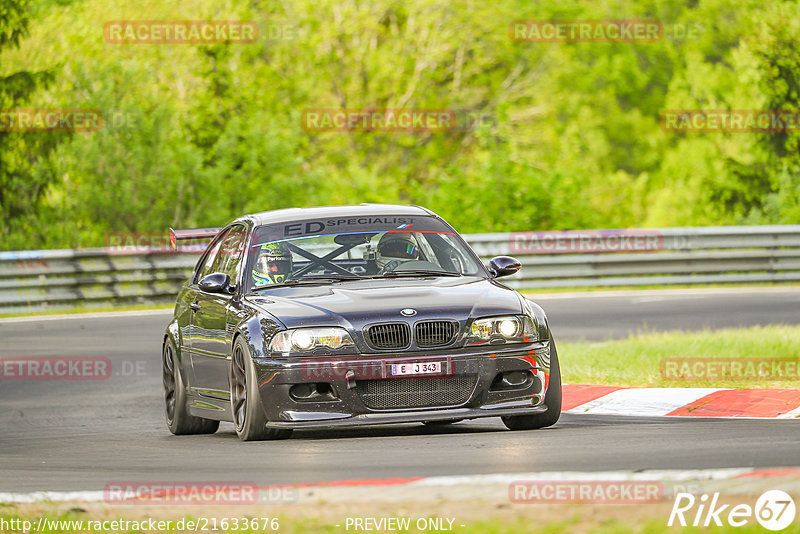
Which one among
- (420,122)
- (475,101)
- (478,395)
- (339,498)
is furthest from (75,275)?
(475,101)

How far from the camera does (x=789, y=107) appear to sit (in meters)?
33.0

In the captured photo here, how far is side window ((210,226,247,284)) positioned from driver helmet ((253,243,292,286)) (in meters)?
0.20

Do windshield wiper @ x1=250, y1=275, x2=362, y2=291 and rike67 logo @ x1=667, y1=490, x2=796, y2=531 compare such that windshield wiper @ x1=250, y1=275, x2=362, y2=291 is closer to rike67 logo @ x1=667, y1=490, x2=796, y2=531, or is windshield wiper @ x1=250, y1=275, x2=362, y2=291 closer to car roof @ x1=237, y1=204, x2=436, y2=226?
car roof @ x1=237, y1=204, x2=436, y2=226

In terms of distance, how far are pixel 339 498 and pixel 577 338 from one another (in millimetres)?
11316

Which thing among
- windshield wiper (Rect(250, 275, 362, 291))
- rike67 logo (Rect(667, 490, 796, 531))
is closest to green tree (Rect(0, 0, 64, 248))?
windshield wiper (Rect(250, 275, 362, 291))

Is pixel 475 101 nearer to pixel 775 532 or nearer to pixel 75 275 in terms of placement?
pixel 75 275

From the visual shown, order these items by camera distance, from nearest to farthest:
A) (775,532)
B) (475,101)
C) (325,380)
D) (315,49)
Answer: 1. (775,532)
2. (325,380)
3. (315,49)
4. (475,101)

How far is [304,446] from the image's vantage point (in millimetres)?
8883

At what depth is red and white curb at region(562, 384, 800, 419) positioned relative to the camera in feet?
33.9

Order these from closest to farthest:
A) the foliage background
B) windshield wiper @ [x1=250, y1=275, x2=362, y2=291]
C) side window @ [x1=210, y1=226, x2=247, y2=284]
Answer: windshield wiper @ [x1=250, y1=275, x2=362, y2=291] → side window @ [x1=210, y1=226, x2=247, y2=284] → the foliage background
